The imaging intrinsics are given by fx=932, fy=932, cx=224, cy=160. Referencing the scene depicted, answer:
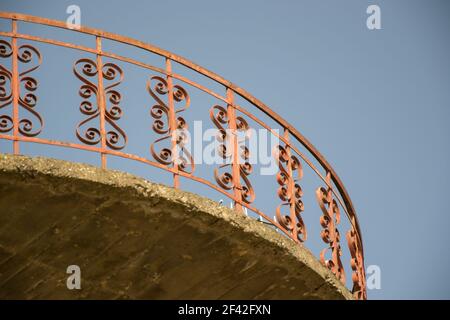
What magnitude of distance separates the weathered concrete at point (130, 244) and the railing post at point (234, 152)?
1.46ft

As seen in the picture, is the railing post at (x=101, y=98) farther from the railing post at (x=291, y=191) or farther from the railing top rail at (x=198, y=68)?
the railing post at (x=291, y=191)

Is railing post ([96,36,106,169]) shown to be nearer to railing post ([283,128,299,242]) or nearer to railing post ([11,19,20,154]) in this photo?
railing post ([11,19,20,154])

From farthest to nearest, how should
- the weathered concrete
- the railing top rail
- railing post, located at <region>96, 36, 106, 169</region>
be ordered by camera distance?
the railing top rail < railing post, located at <region>96, 36, 106, 169</region> < the weathered concrete

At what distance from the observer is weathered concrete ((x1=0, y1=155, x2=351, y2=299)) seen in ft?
22.2

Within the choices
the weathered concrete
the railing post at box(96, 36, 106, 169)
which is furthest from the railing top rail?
the weathered concrete

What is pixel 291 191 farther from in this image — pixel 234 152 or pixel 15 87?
pixel 15 87

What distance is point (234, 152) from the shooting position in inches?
314

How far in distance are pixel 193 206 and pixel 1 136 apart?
60.0 inches

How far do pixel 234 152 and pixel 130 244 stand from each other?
133 centimetres

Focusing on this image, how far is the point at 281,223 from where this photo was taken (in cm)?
781

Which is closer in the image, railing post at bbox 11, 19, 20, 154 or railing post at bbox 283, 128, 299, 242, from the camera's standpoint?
railing post at bbox 11, 19, 20, 154

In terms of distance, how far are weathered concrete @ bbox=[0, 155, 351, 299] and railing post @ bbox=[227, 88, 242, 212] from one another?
45 centimetres
